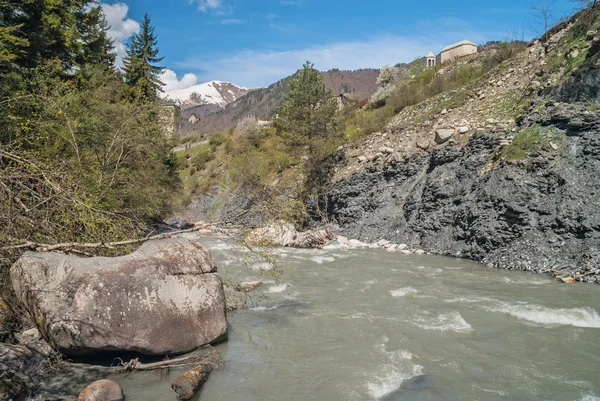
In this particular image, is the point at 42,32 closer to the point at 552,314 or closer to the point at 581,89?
the point at 552,314

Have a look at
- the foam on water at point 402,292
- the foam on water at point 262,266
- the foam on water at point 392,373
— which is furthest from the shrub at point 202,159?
the foam on water at point 392,373

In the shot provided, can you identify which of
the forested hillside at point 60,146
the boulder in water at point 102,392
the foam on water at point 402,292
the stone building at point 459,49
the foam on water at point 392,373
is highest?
the stone building at point 459,49

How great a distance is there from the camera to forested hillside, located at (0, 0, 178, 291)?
561cm

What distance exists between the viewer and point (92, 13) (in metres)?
28.2

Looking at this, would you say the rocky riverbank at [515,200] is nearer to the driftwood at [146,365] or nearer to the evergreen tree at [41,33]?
the driftwood at [146,365]

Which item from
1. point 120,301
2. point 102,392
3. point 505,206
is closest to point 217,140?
point 505,206

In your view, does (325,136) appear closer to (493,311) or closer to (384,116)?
(384,116)

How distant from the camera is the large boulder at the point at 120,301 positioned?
5.24 metres

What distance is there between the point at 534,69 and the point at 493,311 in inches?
541

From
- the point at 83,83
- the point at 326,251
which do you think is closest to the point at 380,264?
the point at 326,251

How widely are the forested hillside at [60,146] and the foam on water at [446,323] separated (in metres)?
5.74

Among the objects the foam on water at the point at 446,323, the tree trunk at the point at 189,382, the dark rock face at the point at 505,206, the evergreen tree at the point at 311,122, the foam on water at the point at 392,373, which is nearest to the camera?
the tree trunk at the point at 189,382

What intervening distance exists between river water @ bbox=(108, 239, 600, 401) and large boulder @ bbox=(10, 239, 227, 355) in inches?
20.7

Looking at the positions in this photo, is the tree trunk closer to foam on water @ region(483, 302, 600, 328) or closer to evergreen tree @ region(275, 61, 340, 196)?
foam on water @ region(483, 302, 600, 328)
